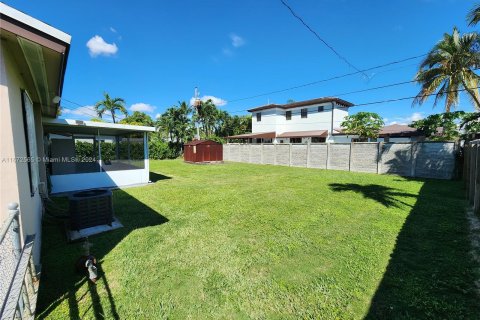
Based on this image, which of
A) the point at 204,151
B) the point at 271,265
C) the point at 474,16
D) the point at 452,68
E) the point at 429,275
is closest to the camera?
the point at 429,275

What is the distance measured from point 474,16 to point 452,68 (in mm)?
2873

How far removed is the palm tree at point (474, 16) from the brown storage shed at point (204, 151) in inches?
685

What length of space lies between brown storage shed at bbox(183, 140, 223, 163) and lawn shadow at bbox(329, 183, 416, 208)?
1319 cm

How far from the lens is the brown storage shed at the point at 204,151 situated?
20.8 metres

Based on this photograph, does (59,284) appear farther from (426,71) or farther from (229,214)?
(426,71)

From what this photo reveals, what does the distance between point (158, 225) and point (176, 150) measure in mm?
25311

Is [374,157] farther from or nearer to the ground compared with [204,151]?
nearer to the ground

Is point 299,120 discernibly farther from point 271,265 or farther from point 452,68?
point 271,265

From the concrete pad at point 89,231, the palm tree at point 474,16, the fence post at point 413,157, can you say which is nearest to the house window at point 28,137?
the concrete pad at point 89,231

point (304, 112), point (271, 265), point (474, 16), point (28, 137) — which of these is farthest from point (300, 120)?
point (28, 137)

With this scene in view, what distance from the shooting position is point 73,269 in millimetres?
3289

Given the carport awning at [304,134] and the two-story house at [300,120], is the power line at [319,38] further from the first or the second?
the two-story house at [300,120]

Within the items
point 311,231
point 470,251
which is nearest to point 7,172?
point 311,231

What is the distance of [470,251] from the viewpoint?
3.70m
